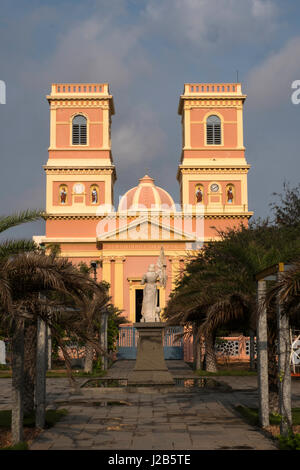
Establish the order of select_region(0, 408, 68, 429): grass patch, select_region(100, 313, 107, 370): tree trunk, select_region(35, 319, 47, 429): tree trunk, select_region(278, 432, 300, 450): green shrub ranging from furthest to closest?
1. select_region(100, 313, 107, 370): tree trunk
2. select_region(0, 408, 68, 429): grass patch
3. select_region(35, 319, 47, 429): tree trunk
4. select_region(278, 432, 300, 450): green shrub

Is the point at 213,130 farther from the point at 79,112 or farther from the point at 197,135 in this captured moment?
the point at 79,112

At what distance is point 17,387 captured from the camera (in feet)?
31.1

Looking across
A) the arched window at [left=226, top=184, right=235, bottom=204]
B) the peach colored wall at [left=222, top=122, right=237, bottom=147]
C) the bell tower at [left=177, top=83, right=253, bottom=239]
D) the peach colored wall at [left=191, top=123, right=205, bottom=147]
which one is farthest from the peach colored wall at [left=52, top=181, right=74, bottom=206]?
the peach colored wall at [left=222, top=122, right=237, bottom=147]

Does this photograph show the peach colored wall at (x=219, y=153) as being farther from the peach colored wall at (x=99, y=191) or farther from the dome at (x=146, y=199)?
the peach colored wall at (x=99, y=191)

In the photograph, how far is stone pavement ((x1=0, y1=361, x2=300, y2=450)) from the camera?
9555 mm

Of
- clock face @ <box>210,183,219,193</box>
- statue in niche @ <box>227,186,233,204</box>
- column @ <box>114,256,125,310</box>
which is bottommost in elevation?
column @ <box>114,256,125,310</box>

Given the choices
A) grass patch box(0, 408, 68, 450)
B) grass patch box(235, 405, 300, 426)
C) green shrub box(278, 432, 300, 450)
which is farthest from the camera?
grass patch box(235, 405, 300, 426)

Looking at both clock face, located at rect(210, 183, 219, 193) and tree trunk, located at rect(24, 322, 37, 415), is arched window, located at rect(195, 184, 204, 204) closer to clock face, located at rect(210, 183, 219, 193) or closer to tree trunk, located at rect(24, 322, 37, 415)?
clock face, located at rect(210, 183, 219, 193)

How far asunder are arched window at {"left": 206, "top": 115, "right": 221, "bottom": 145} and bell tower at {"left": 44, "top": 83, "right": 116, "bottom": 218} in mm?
7382

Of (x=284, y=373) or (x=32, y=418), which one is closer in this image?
(x=284, y=373)

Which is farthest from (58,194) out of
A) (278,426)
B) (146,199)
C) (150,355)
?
(278,426)

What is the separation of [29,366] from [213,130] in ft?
123

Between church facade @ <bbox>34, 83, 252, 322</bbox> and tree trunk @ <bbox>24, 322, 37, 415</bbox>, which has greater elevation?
church facade @ <bbox>34, 83, 252, 322</bbox>

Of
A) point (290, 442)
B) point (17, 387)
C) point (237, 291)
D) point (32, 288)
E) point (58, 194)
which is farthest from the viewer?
point (58, 194)
